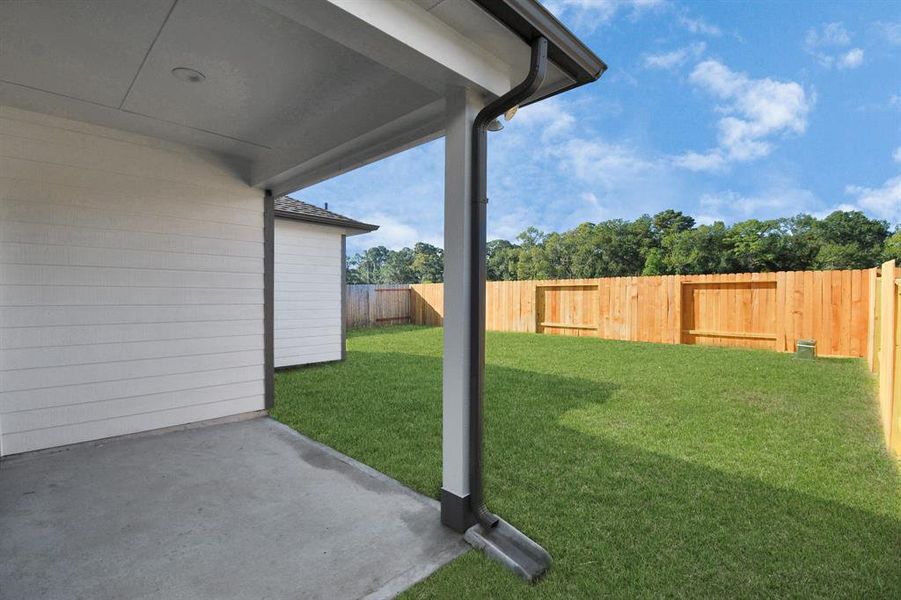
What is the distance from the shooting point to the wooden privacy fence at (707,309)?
7453 millimetres

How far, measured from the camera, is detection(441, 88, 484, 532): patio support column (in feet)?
7.37

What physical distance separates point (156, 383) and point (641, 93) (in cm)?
4979

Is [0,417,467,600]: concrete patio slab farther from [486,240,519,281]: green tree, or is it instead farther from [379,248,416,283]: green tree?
[379,248,416,283]: green tree

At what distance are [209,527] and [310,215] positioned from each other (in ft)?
17.9

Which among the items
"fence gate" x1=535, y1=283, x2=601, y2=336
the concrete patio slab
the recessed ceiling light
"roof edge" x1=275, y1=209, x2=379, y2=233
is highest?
the recessed ceiling light

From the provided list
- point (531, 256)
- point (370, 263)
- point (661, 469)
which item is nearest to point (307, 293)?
point (661, 469)

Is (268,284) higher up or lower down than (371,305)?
higher up

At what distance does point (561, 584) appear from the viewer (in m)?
1.88

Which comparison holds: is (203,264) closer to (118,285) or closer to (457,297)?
(118,285)

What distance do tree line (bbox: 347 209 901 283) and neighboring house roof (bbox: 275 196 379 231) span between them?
67.2 feet

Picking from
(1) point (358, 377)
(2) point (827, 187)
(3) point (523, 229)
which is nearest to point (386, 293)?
(1) point (358, 377)

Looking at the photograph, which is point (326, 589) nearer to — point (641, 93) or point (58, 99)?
point (58, 99)

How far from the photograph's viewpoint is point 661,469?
3031mm


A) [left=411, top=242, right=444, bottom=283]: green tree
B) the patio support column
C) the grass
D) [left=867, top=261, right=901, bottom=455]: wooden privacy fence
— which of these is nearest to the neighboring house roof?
the grass
